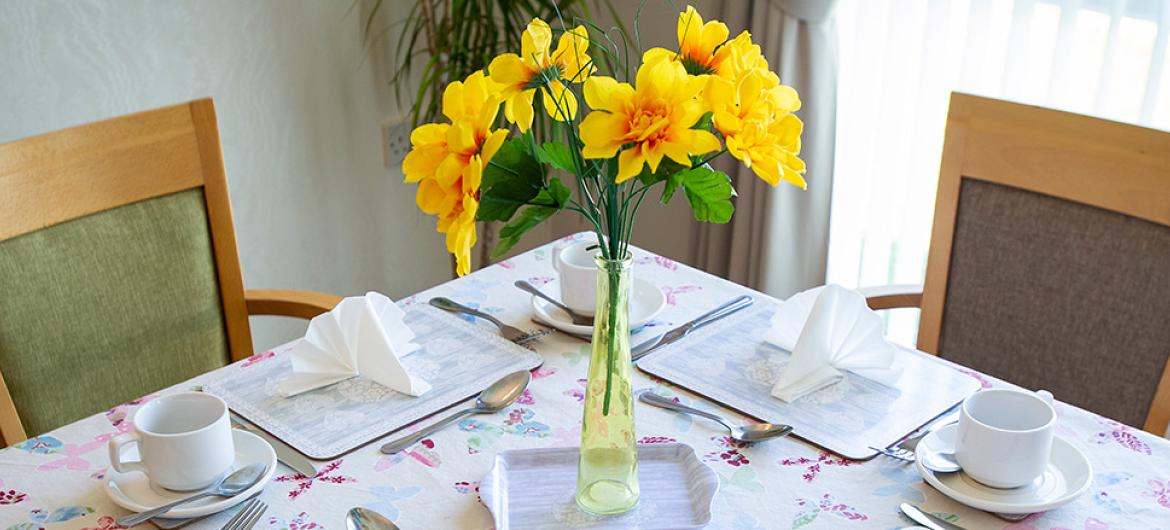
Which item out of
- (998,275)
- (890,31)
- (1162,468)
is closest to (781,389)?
(1162,468)

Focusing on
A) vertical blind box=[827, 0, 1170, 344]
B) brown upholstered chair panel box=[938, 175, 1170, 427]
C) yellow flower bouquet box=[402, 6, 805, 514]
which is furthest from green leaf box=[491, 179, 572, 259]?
vertical blind box=[827, 0, 1170, 344]

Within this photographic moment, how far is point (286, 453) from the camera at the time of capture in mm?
1190

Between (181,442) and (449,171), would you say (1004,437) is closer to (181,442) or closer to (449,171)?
(449,171)

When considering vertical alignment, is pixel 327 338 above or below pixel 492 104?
below

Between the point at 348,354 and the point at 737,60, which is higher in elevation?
the point at 737,60

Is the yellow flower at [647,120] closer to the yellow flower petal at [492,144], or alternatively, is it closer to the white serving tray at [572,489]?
the yellow flower petal at [492,144]

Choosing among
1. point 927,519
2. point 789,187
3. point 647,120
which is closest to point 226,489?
point 647,120

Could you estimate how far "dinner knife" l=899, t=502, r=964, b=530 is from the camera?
42.1 inches

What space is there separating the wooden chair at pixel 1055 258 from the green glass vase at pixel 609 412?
2.49 feet

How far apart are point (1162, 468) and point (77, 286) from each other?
1.35 metres

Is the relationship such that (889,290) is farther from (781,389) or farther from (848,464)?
(848,464)

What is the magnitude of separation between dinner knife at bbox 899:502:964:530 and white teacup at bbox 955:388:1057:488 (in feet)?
0.20

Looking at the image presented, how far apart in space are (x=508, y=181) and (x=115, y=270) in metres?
0.83

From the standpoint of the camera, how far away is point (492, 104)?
938mm
